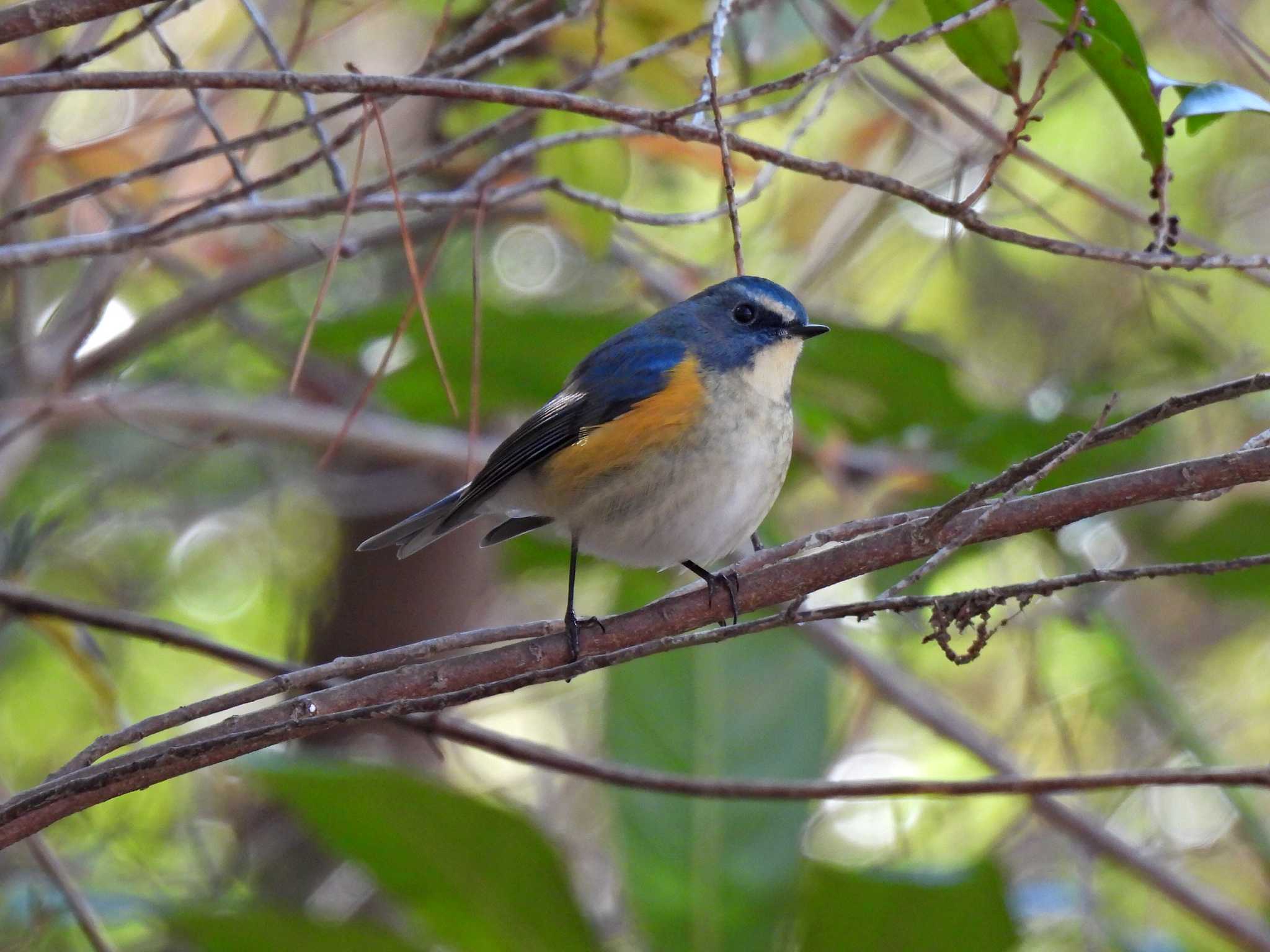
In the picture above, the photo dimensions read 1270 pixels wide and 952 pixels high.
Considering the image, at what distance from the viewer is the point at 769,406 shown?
10.7 ft

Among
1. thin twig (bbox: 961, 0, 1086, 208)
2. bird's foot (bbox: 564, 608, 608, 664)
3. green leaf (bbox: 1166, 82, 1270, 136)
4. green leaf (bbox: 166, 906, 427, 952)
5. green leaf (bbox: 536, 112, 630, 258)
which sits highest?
green leaf (bbox: 536, 112, 630, 258)

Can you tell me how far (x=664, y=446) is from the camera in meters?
3.12

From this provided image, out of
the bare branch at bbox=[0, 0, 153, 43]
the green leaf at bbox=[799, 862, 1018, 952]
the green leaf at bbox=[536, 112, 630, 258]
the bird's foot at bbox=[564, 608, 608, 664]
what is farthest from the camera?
the green leaf at bbox=[536, 112, 630, 258]

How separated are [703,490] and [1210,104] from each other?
1.34 metres

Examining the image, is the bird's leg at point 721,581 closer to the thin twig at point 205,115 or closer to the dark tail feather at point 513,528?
the dark tail feather at point 513,528

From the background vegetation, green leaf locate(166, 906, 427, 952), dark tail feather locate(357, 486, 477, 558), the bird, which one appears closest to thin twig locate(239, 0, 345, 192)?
the background vegetation

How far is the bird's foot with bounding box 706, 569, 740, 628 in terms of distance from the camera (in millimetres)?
1970

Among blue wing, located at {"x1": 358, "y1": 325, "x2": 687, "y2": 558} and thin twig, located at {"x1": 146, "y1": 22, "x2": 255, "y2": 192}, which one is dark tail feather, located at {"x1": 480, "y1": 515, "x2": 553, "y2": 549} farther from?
thin twig, located at {"x1": 146, "y1": 22, "x2": 255, "y2": 192}

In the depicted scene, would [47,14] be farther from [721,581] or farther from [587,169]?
[587,169]

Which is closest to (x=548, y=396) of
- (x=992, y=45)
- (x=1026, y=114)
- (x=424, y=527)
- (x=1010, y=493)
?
(x=424, y=527)

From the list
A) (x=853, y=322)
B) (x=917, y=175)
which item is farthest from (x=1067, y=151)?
(x=853, y=322)

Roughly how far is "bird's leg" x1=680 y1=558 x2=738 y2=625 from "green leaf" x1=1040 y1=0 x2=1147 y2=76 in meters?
1.17

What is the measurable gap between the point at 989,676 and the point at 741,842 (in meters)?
3.22

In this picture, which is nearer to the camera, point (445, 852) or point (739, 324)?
point (445, 852)
